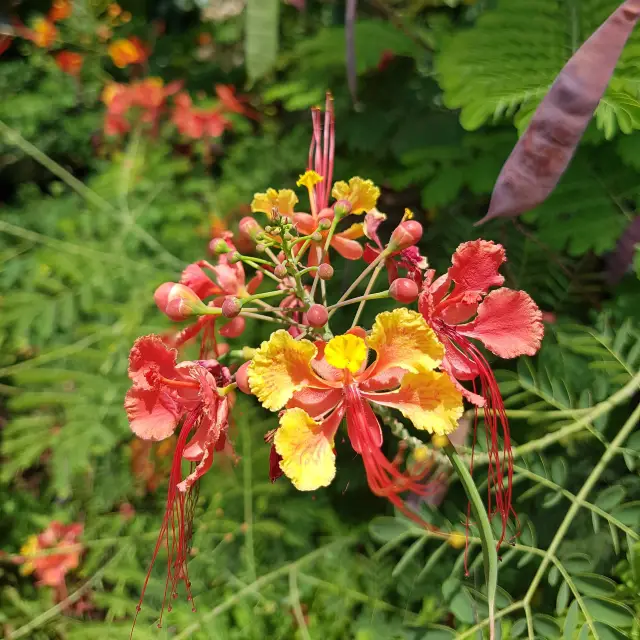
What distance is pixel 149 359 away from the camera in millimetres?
581

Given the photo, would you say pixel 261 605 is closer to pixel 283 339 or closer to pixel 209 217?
pixel 283 339

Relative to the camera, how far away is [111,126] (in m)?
1.89

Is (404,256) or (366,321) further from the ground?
(404,256)

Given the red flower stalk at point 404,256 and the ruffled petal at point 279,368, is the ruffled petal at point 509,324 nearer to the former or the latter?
the red flower stalk at point 404,256

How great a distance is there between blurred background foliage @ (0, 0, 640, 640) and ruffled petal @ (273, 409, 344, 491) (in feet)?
1.05

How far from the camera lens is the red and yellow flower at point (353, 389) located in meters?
0.50

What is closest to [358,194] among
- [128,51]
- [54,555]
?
[54,555]

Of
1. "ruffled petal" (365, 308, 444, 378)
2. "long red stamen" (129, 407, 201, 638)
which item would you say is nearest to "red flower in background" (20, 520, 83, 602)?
"long red stamen" (129, 407, 201, 638)

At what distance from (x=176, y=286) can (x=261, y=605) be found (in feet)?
2.09

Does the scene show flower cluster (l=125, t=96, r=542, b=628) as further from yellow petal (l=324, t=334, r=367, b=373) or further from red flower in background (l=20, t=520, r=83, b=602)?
red flower in background (l=20, t=520, r=83, b=602)

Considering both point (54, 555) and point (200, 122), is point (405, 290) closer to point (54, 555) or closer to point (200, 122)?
point (54, 555)

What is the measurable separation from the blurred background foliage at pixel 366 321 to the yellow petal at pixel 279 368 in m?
0.37

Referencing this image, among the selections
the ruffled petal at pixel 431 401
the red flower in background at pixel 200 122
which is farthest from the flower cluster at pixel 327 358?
the red flower in background at pixel 200 122

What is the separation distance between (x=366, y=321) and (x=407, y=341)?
1.42 feet
